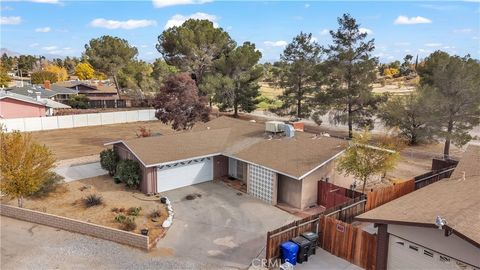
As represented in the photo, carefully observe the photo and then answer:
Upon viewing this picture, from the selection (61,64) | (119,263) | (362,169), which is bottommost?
(119,263)

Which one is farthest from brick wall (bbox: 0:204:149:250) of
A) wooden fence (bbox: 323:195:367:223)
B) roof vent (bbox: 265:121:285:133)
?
roof vent (bbox: 265:121:285:133)

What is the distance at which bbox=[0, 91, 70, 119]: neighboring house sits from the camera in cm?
4516

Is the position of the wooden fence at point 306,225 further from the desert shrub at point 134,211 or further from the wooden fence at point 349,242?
the desert shrub at point 134,211

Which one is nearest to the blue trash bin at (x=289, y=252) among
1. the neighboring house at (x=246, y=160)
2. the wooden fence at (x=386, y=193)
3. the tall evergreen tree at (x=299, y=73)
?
the neighboring house at (x=246, y=160)

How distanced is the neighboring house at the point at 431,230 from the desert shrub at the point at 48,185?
1796 centimetres

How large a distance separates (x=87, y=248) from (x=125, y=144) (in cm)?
862


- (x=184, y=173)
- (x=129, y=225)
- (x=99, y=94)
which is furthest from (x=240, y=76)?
(x=129, y=225)

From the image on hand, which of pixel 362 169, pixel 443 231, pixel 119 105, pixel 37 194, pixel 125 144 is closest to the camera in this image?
pixel 443 231

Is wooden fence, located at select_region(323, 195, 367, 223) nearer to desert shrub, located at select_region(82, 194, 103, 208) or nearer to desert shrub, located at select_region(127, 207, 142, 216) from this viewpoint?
desert shrub, located at select_region(127, 207, 142, 216)

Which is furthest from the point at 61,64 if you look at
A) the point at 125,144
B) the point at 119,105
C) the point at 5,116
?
the point at 125,144

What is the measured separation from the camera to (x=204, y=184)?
23766 mm

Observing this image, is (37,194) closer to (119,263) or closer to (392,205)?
(119,263)

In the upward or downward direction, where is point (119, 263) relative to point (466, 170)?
downward

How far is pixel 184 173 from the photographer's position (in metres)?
23.2
